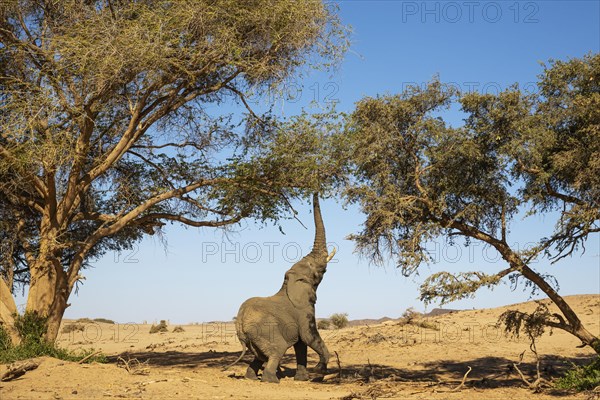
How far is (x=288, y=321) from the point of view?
57.3 feet

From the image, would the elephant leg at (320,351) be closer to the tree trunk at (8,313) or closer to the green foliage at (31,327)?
the green foliage at (31,327)

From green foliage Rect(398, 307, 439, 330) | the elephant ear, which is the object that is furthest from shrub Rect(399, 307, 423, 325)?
the elephant ear

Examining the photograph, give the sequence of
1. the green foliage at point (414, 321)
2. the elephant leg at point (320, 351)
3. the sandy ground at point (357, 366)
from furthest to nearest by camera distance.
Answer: the green foliage at point (414, 321), the elephant leg at point (320, 351), the sandy ground at point (357, 366)

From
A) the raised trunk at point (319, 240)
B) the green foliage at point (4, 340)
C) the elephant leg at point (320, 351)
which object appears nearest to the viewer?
the elephant leg at point (320, 351)

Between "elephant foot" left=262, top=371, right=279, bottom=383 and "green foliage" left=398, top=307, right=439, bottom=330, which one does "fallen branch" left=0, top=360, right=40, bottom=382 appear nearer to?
"elephant foot" left=262, top=371, right=279, bottom=383

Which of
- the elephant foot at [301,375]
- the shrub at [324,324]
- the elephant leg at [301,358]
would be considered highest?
the shrub at [324,324]

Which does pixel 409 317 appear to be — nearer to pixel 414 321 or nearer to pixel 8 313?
pixel 414 321

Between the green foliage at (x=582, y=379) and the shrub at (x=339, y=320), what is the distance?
70.4 feet

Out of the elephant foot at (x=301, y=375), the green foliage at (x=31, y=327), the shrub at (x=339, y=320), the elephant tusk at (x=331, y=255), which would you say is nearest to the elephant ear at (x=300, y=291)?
the elephant tusk at (x=331, y=255)

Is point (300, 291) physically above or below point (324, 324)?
above

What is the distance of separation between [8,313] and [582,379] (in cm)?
1429

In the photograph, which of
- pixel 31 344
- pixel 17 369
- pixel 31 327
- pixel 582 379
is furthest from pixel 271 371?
pixel 582 379

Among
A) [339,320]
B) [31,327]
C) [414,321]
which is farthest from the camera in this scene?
[339,320]

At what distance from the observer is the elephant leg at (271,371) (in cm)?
1664
